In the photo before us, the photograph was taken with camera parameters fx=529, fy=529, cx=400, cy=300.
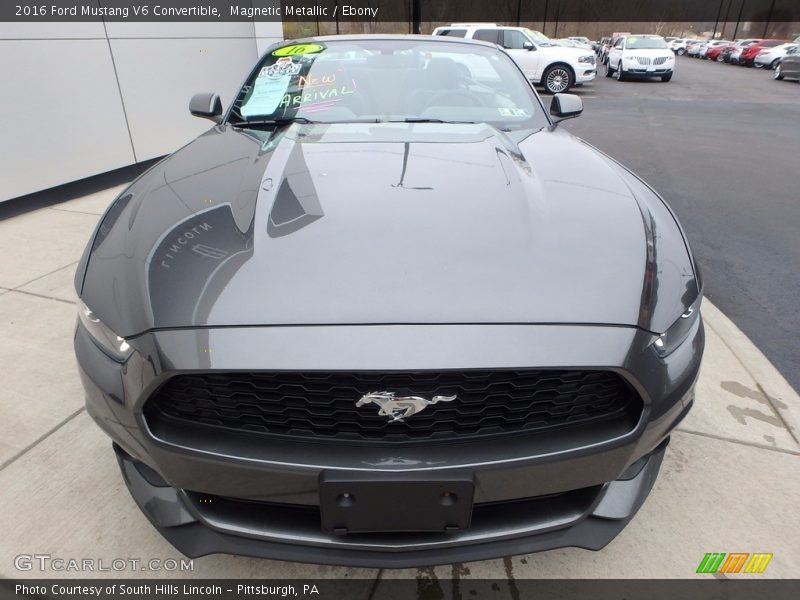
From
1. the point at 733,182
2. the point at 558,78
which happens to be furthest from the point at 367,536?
the point at 558,78

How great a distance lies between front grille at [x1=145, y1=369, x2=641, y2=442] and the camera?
1.19 meters

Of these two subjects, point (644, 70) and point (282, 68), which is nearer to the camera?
point (282, 68)

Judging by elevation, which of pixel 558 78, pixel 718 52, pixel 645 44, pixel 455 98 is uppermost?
pixel 455 98

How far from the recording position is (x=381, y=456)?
1.19 metres

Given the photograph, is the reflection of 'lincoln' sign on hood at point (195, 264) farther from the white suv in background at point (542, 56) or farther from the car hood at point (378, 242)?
the white suv in background at point (542, 56)

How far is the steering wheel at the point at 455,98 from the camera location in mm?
2621

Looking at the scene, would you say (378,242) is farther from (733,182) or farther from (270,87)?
(733,182)

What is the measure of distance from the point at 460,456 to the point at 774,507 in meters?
1.39

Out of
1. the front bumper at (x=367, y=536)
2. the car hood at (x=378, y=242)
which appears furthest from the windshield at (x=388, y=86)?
the front bumper at (x=367, y=536)

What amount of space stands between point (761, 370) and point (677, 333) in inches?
66.3

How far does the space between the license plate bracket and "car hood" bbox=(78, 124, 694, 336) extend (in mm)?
351

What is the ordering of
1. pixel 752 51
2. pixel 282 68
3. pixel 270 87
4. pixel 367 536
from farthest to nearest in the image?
1. pixel 752 51
2. pixel 282 68
3. pixel 270 87
4. pixel 367 536

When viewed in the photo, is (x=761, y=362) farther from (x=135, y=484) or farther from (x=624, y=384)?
(x=135, y=484)

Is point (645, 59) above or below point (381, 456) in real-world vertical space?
below
